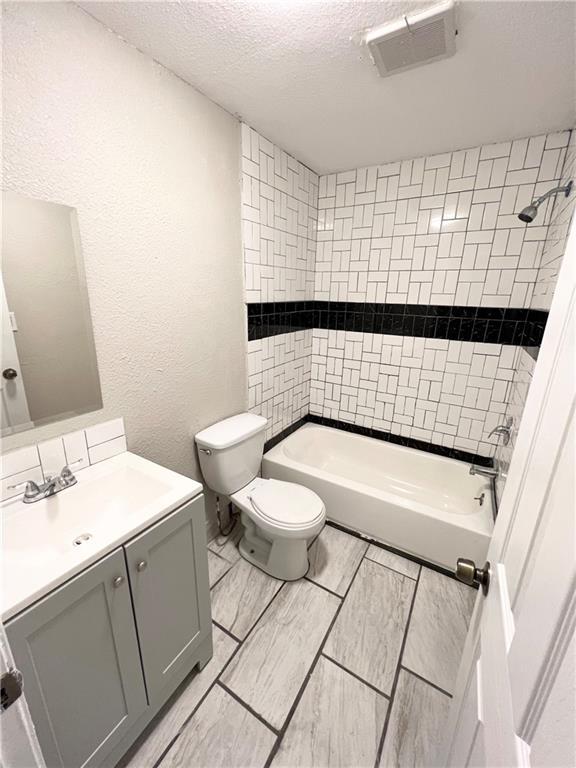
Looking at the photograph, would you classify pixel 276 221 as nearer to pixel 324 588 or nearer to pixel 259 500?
pixel 259 500

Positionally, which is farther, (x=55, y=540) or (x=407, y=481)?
(x=407, y=481)

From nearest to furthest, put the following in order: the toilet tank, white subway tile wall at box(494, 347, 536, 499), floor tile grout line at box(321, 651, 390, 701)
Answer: floor tile grout line at box(321, 651, 390, 701) < white subway tile wall at box(494, 347, 536, 499) < the toilet tank

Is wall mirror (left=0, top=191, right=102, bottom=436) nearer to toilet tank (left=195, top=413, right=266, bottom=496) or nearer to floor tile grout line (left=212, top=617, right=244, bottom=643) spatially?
toilet tank (left=195, top=413, right=266, bottom=496)

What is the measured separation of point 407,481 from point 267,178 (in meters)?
2.26

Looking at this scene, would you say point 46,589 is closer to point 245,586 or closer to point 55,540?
point 55,540

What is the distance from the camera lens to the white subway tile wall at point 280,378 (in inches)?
80.3

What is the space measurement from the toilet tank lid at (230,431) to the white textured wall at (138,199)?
72 millimetres

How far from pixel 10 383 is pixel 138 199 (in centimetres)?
82

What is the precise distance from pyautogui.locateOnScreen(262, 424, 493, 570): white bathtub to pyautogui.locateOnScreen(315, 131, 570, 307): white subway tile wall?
3.77ft

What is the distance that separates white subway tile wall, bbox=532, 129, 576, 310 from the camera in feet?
4.50

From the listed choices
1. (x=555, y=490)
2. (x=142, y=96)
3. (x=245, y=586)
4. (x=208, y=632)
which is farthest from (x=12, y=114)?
(x=245, y=586)

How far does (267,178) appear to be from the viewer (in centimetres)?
185

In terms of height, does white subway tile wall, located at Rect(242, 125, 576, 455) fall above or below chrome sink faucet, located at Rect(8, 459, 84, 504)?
above

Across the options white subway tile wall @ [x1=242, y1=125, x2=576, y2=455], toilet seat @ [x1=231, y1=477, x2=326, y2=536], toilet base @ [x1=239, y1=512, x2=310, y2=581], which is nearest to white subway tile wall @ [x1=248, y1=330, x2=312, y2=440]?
white subway tile wall @ [x1=242, y1=125, x2=576, y2=455]
